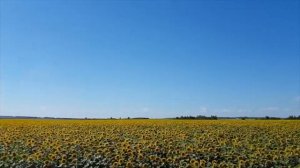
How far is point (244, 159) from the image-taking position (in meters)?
17.2

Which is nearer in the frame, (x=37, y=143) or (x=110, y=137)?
(x=37, y=143)

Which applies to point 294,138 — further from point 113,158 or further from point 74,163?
point 74,163

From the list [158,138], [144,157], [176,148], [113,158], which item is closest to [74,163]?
[113,158]

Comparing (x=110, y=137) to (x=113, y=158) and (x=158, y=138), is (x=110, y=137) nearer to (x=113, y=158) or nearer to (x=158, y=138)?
(x=158, y=138)

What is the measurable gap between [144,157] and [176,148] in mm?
2422

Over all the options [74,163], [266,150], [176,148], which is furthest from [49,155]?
[266,150]

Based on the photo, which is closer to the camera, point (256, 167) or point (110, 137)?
point (256, 167)

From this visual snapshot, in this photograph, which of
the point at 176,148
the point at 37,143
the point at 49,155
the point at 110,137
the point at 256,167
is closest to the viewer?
the point at 256,167

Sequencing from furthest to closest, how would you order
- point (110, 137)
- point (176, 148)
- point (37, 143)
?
1. point (110, 137)
2. point (37, 143)
3. point (176, 148)

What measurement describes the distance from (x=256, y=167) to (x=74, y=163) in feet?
23.4

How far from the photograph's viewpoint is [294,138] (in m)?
22.9

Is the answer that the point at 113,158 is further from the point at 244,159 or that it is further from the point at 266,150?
the point at 266,150

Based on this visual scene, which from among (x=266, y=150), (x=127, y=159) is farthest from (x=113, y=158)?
(x=266, y=150)

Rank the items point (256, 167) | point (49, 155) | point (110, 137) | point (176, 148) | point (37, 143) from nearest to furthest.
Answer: point (256, 167) < point (49, 155) < point (176, 148) < point (37, 143) < point (110, 137)
